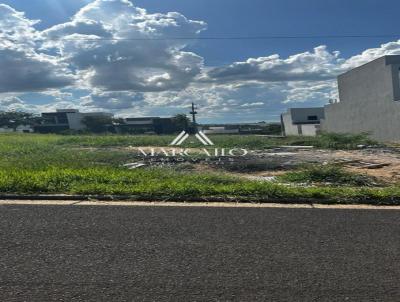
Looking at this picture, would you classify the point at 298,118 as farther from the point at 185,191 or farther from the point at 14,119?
the point at 14,119

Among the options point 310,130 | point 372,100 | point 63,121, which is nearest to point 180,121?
point 310,130

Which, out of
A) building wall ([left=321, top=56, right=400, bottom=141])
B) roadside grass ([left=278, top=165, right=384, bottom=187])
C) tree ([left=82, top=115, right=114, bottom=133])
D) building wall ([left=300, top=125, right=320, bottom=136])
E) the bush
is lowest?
roadside grass ([left=278, top=165, right=384, bottom=187])

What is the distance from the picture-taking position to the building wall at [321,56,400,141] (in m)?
26.0

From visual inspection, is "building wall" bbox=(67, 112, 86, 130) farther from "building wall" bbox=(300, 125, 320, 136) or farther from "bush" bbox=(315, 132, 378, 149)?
"bush" bbox=(315, 132, 378, 149)

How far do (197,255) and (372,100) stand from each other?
1123 inches

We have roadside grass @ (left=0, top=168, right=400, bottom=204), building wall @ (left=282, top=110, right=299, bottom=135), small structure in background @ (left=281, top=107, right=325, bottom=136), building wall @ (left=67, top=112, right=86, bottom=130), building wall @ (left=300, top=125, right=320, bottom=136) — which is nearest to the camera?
roadside grass @ (left=0, top=168, right=400, bottom=204)

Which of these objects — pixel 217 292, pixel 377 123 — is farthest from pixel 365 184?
pixel 377 123

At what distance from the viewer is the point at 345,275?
12.1 feet

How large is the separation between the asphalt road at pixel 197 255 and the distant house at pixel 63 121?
8958 centimetres

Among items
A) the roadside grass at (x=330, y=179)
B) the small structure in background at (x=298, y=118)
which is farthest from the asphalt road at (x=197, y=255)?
the small structure in background at (x=298, y=118)

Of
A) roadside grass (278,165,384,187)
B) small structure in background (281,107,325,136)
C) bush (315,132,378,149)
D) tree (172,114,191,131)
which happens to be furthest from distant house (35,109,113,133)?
roadside grass (278,165,384,187)

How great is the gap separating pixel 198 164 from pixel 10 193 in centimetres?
825

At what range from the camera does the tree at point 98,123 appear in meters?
84.1

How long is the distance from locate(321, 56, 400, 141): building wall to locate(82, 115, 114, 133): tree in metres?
57.4
